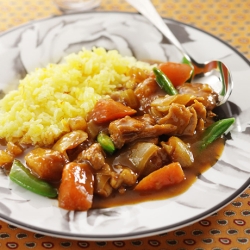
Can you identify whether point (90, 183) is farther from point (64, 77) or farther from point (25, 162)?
point (64, 77)

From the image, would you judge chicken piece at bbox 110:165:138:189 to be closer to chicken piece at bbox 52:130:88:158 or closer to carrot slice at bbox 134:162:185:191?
carrot slice at bbox 134:162:185:191

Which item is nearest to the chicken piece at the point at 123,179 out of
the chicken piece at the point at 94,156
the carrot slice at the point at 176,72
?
the chicken piece at the point at 94,156

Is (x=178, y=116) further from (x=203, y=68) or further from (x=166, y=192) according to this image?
(x=203, y=68)

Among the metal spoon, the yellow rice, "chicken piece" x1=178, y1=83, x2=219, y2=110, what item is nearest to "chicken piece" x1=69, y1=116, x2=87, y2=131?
the yellow rice

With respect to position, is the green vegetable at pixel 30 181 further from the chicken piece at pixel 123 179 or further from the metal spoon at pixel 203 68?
the metal spoon at pixel 203 68

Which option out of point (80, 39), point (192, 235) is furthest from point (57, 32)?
point (192, 235)

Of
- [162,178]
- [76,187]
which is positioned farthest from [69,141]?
[162,178]
